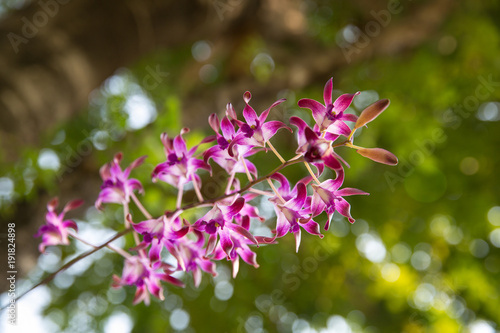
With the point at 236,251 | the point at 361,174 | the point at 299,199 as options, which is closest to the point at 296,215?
the point at 299,199

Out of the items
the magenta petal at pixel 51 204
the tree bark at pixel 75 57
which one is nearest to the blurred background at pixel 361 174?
the tree bark at pixel 75 57

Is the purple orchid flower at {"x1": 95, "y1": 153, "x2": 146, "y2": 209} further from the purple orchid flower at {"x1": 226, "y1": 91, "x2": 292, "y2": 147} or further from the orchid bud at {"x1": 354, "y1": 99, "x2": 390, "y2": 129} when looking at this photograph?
the orchid bud at {"x1": 354, "y1": 99, "x2": 390, "y2": 129}

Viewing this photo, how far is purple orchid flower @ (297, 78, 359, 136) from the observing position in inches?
21.4

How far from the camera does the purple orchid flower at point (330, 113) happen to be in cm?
54

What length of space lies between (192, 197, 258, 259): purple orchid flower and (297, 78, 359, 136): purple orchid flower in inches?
6.1

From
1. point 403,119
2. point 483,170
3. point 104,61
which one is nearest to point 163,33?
point 104,61

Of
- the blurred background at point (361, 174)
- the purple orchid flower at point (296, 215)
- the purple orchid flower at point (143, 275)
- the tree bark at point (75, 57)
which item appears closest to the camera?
the purple orchid flower at point (296, 215)

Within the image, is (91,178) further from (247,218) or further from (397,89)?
(397,89)

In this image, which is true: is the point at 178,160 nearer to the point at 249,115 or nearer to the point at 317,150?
the point at 249,115

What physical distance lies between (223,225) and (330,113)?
0.22 m

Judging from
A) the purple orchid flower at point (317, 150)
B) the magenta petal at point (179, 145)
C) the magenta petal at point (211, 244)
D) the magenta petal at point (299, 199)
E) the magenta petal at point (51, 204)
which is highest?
the purple orchid flower at point (317, 150)

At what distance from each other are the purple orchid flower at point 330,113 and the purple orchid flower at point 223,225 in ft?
0.51

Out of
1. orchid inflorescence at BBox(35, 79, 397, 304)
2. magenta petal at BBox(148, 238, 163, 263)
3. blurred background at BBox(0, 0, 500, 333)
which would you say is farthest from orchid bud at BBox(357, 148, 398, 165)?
blurred background at BBox(0, 0, 500, 333)

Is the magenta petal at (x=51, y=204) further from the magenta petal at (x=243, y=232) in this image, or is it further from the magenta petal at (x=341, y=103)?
the magenta petal at (x=341, y=103)
